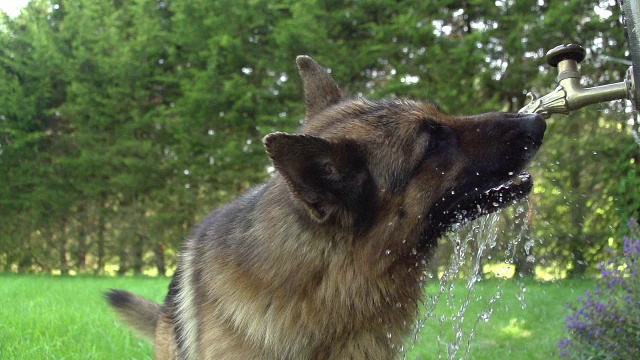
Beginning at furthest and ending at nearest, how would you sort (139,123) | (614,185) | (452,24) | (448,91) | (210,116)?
1. (139,123)
2. (210,116)
3. (452,24)
4. (448,91)
5. (614,185)

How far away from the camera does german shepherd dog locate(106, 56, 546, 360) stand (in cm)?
214

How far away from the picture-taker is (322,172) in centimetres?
200

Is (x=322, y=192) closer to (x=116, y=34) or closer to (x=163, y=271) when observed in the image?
(x=163, y=271)

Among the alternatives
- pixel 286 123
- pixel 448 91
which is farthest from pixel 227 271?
pixel 286 123

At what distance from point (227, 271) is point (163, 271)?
10585 millimetres

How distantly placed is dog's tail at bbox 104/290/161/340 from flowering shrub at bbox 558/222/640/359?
115 inches

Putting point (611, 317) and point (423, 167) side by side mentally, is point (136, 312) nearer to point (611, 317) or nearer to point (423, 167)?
point (423, 167)


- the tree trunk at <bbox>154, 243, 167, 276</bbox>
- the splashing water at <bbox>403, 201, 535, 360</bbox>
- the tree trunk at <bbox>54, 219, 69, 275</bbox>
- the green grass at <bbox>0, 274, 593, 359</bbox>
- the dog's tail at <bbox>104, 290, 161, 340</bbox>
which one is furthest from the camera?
the tree trunk at <bbox>54, 219, 69, 275</bbox>

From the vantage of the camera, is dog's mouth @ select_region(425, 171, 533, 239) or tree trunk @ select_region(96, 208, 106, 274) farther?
tree trunk @ select_region(96, 208, 106, 274)

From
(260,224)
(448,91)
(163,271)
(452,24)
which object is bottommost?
(163,271)

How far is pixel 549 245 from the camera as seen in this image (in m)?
7.41

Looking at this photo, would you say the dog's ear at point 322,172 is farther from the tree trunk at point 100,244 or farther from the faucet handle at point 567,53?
the tree trunk at point 100,244

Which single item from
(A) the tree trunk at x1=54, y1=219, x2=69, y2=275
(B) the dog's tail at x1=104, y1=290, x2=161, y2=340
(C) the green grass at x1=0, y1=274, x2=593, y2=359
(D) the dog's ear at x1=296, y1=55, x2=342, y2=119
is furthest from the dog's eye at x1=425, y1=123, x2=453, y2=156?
(A) the tree trunk at x1=54, y1=219, x2=69, y2=275

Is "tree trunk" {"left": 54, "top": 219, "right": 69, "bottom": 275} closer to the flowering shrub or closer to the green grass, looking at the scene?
the green grass
